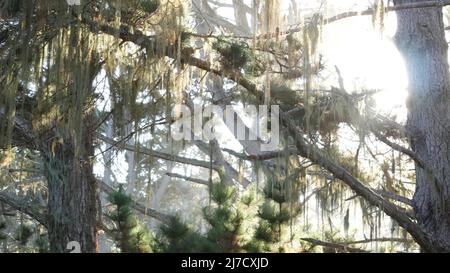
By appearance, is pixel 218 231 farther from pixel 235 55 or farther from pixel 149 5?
pixel 149 5

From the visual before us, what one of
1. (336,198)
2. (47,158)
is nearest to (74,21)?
(47,158)

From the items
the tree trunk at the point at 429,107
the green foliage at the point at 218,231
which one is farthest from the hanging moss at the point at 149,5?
the tree trunk at the point at 429,107

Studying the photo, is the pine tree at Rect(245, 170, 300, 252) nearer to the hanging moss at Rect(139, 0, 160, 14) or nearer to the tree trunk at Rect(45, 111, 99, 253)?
the hanging moss at Rect(139, 0, 160, 14)

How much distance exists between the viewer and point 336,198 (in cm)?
516

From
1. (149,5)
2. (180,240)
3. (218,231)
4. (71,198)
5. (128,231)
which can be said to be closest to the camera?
(149,5)

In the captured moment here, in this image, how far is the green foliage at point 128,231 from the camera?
4.71m

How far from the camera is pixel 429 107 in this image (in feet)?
15.9

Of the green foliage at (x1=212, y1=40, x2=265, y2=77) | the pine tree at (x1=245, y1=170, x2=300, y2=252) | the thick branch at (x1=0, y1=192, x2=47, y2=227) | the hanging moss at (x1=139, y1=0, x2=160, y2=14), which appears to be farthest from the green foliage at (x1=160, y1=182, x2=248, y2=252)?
the thick branch at (x1=0, y1=192, x2=47, y2=227)

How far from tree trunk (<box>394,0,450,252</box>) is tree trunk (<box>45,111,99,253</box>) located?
252 centimetres

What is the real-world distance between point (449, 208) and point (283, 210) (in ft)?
3.63

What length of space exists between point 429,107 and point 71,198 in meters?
2.88

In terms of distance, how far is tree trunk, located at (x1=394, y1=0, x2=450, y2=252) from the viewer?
4605mm

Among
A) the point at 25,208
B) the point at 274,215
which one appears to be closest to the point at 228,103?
the point at 274,215
